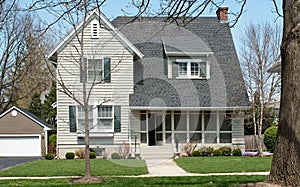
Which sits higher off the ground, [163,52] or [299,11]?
[163,52]

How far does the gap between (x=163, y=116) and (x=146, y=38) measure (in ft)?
16.8

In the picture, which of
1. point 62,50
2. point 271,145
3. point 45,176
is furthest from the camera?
point 271,145

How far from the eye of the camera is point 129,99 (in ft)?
83.8

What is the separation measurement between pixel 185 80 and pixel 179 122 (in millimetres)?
2409

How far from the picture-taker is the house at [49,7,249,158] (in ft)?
82.4

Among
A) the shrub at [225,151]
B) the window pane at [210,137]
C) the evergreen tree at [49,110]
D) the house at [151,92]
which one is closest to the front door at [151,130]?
the house at [151,92]

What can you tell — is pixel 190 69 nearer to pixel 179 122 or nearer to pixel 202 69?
pixel 202 69

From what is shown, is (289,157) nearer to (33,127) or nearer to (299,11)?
(299,11)

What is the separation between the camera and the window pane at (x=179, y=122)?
26670 mm

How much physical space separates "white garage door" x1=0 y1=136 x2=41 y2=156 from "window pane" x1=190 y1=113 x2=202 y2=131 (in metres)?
11.5

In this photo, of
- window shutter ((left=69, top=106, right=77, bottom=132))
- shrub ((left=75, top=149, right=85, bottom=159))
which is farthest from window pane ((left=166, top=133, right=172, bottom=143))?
window shutter ((left=69, top=106, right=77, bottom=132))

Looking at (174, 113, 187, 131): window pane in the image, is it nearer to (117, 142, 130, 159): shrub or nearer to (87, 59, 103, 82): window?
(117, 142, 130, 159): shrub

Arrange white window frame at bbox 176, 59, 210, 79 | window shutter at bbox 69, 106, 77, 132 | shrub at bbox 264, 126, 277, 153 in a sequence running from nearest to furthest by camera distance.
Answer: window shutter at bbox 69, 106, 77, 132
white window frame at bbox 176, 59, 210, 79
shrub at bbox 264, 126, 277, 153

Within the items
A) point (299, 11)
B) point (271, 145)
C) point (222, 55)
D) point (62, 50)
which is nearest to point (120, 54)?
point (62, 50)
